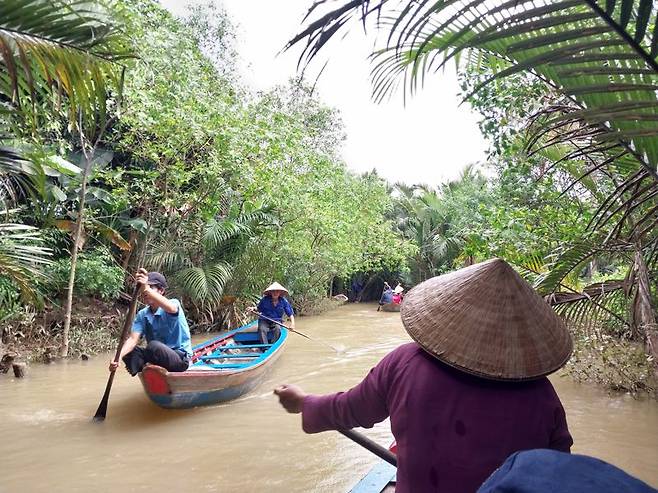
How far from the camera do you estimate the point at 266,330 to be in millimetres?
9219

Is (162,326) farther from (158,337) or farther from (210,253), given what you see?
(210,253)

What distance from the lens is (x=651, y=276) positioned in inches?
161

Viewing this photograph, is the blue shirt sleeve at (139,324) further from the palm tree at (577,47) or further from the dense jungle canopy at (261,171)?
the palm tree at (577,47)

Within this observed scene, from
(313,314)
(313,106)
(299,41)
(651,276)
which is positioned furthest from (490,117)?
(313,106)

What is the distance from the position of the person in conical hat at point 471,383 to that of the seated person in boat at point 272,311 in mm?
7517

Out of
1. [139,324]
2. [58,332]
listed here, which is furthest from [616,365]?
[58,332]

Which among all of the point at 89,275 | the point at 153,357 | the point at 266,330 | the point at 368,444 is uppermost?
the point at 89,275

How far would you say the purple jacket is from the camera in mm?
1378

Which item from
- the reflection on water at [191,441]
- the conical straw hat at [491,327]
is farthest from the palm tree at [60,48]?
the reflection on water at [191,441]

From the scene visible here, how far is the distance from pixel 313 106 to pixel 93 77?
697 inches

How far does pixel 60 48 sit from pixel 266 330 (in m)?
7.31

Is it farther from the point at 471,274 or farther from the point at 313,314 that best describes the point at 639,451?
the point at 313,314

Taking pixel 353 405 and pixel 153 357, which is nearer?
pixel 353 405

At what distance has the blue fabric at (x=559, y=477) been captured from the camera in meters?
0.59
